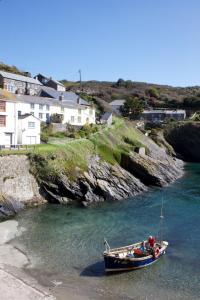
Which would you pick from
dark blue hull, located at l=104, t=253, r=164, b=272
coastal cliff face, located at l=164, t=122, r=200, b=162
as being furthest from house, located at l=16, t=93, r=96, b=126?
dark blue hull, located at l=104, t=253, r=164, b=272

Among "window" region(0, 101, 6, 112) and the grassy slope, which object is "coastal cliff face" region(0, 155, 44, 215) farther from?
"window" region(0, 101, 6, 112)

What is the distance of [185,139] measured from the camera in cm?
11262

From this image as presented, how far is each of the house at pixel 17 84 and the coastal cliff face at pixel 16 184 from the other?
36.0 m

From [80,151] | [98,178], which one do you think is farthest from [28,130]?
[98,178]

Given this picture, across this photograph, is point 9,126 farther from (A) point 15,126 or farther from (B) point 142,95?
(B) point 142,95

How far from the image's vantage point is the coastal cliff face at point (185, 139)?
4316 inches

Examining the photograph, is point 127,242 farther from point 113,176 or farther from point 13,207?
point 113,176

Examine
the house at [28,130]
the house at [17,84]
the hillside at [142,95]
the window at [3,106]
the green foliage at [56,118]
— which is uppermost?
the hillside at [142,95]

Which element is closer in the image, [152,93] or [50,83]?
[50,83]

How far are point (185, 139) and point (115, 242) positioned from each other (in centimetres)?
8170

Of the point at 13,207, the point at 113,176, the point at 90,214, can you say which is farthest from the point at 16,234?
the point at 113,176

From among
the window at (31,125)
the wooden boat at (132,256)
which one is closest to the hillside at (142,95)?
the window at (31,125)

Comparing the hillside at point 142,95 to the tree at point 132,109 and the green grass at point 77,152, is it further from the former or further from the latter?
the green grass at point 77,152

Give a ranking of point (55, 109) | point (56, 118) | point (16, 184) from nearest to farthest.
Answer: point (16, 184), point (56, 118), point (55, 109)
